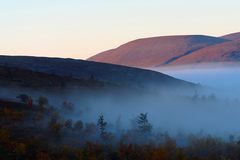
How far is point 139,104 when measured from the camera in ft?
194

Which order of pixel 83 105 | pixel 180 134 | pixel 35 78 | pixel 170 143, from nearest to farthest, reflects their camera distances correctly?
pixel 170 143, pixel 180 134, pixel 83 105, pixel 35 78

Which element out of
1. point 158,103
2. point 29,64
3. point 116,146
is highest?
point 29,64

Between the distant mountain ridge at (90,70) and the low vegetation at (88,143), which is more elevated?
the distant mountain ridge at (90,70)

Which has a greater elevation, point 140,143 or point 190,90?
point 190,90

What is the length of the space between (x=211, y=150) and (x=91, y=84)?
117 feet

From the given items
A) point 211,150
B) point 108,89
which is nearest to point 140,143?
point 211,150

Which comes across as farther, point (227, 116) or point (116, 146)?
point (227, 116)

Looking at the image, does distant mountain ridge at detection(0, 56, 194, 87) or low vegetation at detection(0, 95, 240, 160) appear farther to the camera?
distant mountain ridge at detection(0, 56, 194, 87)

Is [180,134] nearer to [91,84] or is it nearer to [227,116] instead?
[227,116]

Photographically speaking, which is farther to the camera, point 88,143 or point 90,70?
point 90,70

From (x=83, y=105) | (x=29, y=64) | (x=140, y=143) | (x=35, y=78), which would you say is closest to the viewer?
(x=140, y=143)

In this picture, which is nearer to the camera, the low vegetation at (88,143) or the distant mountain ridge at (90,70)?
the low vegetation at (88,143)

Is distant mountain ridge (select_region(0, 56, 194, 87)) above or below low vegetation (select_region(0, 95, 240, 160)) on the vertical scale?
above

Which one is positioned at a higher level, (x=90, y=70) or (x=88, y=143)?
(x=90, y=70)
